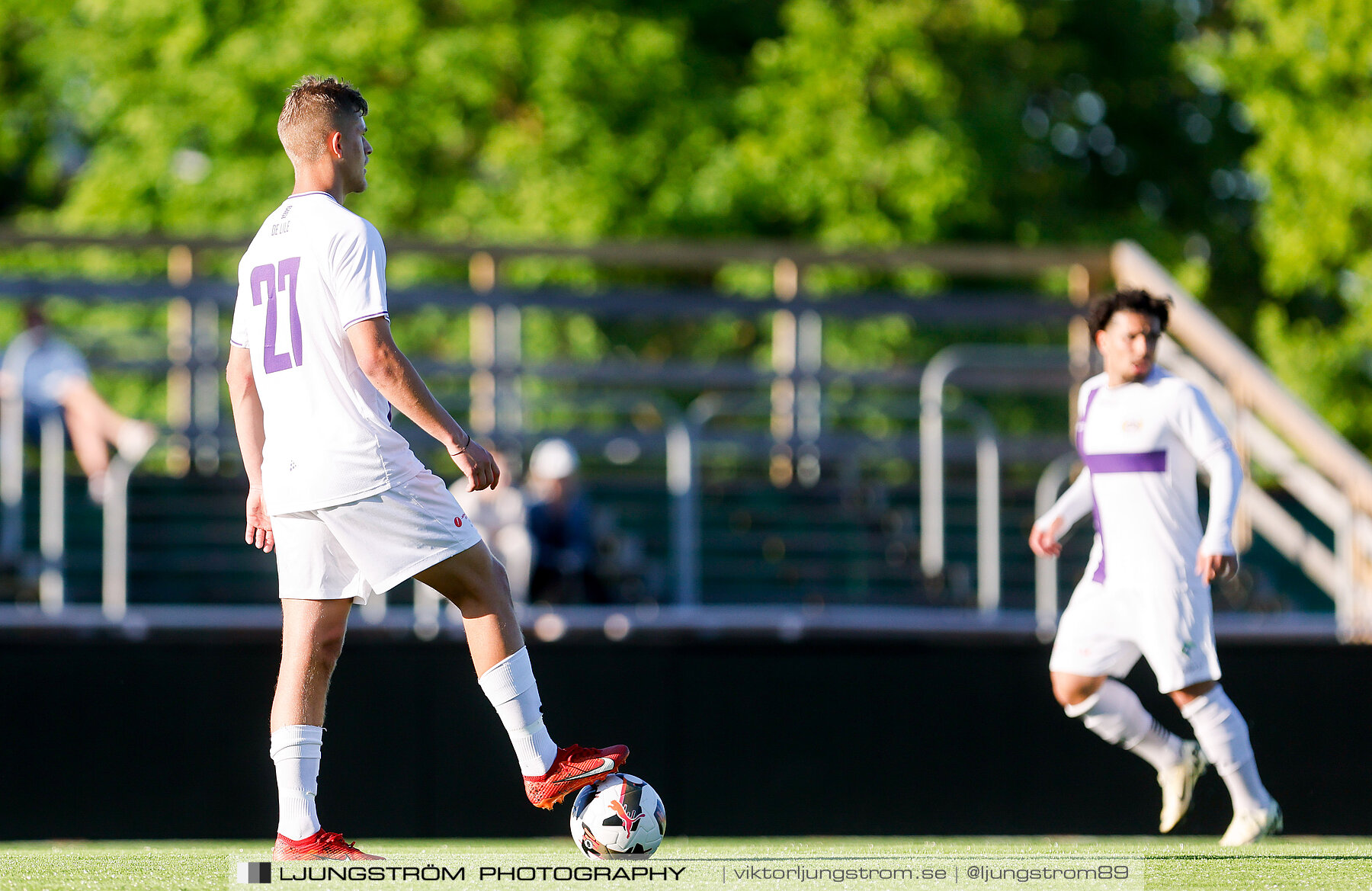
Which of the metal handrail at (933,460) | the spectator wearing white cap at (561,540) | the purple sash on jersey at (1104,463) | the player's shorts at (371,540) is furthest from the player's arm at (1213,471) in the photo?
the spectator wearing white cap at (561,540)

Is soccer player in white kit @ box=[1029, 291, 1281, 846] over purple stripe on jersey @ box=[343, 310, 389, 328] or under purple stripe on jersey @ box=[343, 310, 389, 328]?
under

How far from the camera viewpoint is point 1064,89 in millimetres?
20172

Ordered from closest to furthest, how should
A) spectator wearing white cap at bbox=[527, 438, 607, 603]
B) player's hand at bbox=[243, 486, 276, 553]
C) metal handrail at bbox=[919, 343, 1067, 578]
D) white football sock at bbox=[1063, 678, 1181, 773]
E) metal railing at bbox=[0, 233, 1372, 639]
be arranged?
1. player's hand at bbox=[243, 486, 276, 553]
2. white football sock at bbox=[1063, 678, 1181, 773]
3. metal railing at bbox=[0, 233, 1372, 639]
4. spectator wearing white cap at bbox=[527, 438, 607, 603]
5. metal handrail at bbox=[919, 343, 1067, 578]

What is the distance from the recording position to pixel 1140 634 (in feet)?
18.5

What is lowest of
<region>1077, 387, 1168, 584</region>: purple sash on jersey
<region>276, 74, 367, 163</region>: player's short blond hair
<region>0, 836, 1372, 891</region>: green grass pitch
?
<region>0, 836, 1372, 891</region>: green grass pitch

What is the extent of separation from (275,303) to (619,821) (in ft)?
4.92

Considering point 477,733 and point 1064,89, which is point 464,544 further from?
point 1064,89

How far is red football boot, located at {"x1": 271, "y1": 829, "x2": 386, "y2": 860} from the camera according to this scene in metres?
4.54

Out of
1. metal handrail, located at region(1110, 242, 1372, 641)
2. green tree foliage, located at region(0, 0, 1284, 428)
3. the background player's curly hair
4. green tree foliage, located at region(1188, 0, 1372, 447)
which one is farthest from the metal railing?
green tree foliage, located at region(1188, 0, 1372, 447)

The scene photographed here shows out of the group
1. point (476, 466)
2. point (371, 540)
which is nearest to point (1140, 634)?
point (476, 466)

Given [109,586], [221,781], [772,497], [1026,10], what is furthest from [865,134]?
[221,781]

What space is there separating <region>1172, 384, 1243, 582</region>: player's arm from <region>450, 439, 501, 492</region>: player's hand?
213cm

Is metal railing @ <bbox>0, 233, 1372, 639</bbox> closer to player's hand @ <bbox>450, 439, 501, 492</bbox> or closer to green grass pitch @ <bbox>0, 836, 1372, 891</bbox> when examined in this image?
green grass pitch @ <bbox>0, 836, 1372, 891</bbox>

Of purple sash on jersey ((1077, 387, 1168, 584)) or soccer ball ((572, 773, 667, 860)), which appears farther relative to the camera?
purple sash on jersey ((1077, 387, 1168, 584))
